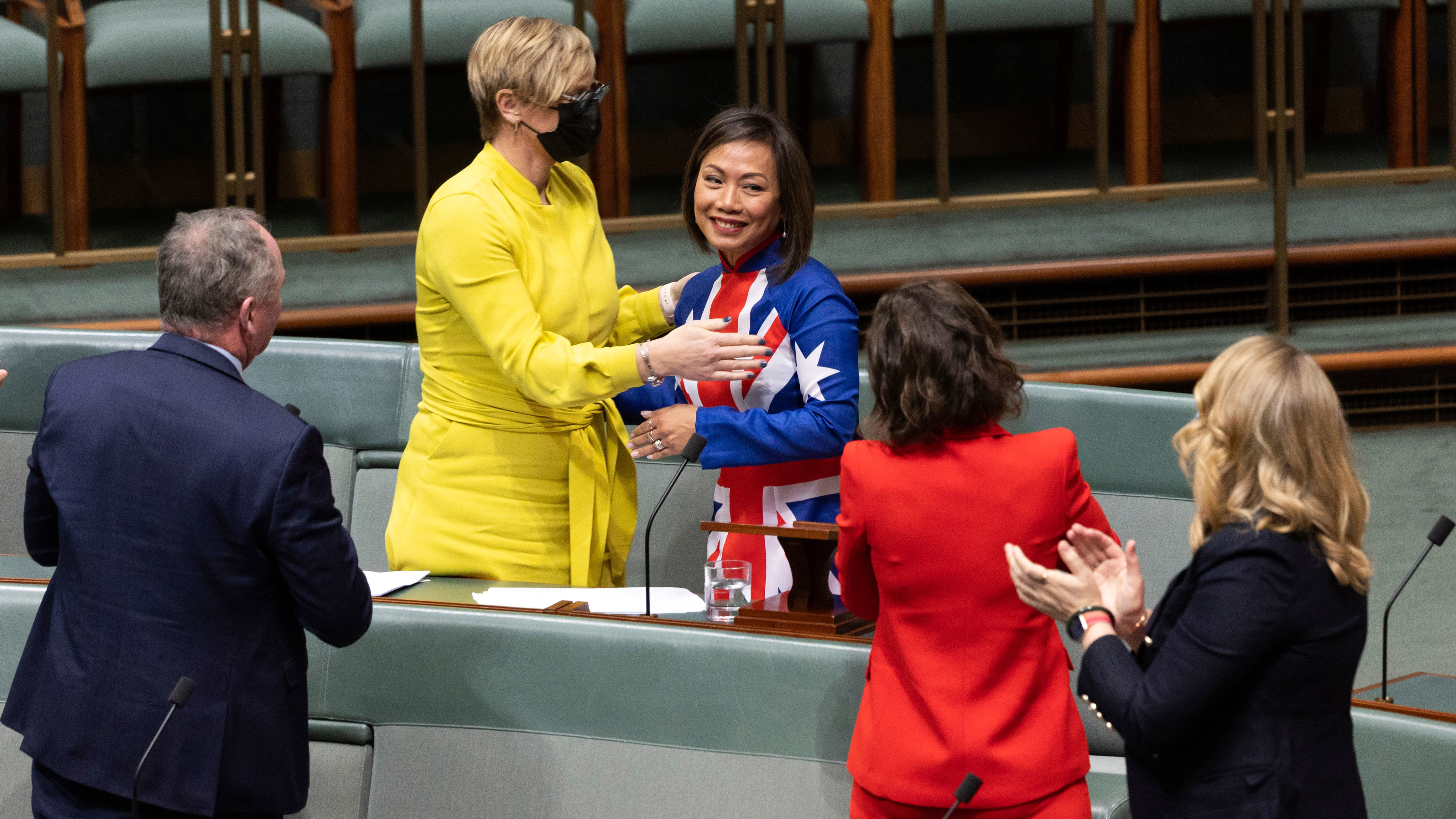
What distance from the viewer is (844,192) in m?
4.10

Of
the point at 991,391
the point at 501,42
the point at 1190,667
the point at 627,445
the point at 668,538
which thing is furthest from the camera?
the point at 668,538

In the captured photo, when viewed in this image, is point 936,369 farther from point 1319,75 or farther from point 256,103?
point 1319,75

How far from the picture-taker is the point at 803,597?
1.84 m

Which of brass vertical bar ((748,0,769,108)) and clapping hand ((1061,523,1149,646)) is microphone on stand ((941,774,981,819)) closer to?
clapping hand ((1061,523,1149,646))

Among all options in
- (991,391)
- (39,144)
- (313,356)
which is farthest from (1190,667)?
(39,144)

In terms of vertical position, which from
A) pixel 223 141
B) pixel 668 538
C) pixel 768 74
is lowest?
pixel 668 538

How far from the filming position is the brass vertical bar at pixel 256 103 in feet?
11.6

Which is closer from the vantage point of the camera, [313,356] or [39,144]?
[313,356]

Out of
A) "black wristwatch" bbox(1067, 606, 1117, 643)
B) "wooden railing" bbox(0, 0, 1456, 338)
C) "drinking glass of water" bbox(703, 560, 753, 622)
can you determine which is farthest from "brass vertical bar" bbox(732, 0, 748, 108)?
"black wristwatch" bbox(1067, 606, 1117, 643)

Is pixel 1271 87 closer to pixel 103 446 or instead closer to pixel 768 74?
pixel 768 74

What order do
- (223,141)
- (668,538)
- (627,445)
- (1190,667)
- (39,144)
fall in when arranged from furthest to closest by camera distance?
(39,144) < (223,141) < (668,538) < (627,445) < (1190,667)

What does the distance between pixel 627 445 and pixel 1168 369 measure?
2.01m

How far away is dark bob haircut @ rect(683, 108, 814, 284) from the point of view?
193cm

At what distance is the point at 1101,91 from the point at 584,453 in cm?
222
